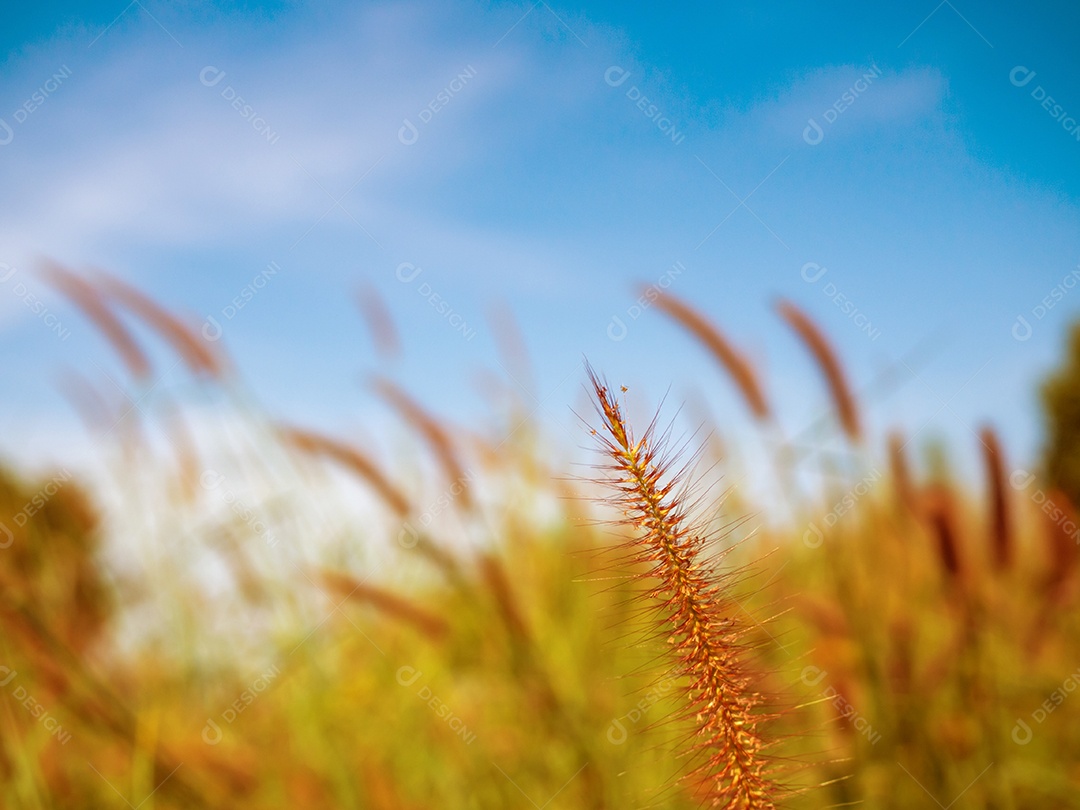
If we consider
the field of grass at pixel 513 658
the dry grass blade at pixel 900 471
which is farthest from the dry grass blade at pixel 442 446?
the dry grass blade at pixel 900 471

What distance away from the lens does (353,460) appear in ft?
8.94

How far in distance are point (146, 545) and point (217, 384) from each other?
0.64 metres

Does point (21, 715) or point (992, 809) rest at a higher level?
point (21, 715)

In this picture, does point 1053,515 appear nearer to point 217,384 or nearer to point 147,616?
point 217,384

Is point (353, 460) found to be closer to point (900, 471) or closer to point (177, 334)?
point (177, 334)

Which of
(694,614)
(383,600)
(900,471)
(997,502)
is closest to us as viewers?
(694,614)

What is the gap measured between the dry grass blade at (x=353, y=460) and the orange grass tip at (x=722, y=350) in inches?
45.8

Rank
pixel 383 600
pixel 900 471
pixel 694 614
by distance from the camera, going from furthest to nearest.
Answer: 1. pixel 383 600
2. pixel 900 471
3. pixel 694 614

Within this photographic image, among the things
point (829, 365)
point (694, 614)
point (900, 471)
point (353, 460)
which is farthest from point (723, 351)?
point (694, 614)

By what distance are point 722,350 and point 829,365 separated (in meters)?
0.35

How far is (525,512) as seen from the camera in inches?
138

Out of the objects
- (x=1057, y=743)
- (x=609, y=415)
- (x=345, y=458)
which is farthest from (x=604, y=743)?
(x=609, y=415)

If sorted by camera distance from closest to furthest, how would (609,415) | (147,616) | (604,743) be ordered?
(609,415)
(604,743)
(147,616)

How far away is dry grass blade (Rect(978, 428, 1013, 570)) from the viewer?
6.93ft
